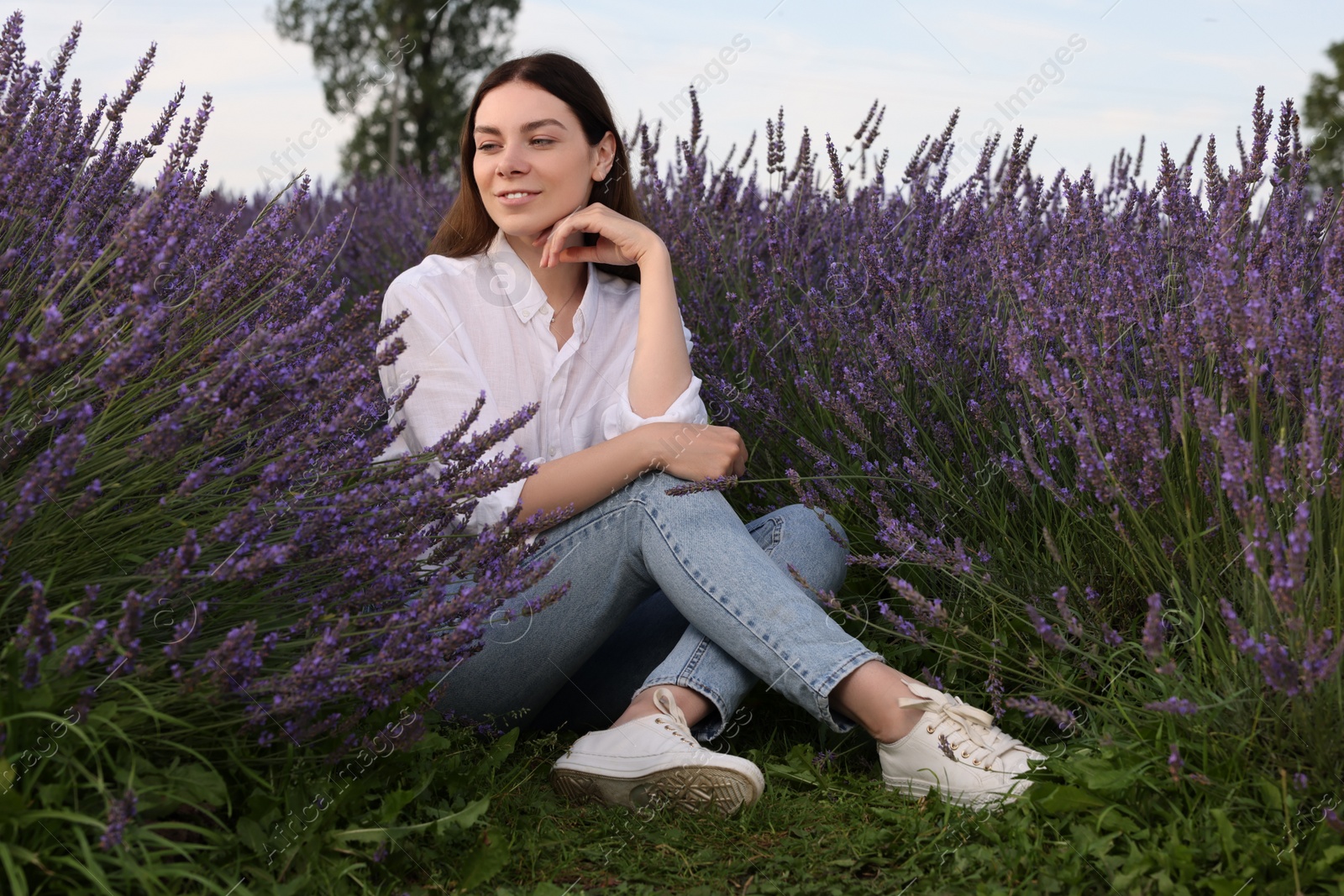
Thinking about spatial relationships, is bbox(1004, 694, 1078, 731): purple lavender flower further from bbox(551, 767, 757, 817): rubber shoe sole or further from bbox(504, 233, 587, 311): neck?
bbox(504, 233, 587, 311): neck

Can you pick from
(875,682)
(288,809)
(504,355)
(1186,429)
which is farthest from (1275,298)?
(288,809)

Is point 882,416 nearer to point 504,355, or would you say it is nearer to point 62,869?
point 504,355

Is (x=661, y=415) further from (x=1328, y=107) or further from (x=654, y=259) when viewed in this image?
(x=1328, y=107)

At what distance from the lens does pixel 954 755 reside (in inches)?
70.2

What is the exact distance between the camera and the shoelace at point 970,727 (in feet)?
5.86

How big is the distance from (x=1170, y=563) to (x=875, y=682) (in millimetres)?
481

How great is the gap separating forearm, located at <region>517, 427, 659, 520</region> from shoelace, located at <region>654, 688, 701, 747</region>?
1.19 feet

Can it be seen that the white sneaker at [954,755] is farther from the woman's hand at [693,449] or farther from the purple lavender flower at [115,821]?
the purple lavender flower at [115,821]

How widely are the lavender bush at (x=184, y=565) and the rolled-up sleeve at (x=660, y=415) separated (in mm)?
501

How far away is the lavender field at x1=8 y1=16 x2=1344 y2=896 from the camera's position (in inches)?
52.7

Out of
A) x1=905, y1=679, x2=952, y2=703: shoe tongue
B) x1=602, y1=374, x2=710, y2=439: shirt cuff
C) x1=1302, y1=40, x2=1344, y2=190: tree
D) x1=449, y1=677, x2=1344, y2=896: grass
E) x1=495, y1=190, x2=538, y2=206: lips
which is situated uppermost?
x1=1302, y1=40, x2=1344, y2=190: tree

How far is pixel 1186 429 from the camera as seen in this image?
173cm

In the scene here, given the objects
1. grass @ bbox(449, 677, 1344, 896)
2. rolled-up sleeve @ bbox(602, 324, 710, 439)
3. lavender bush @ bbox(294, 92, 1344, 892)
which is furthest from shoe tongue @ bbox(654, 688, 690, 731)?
rolled-up sleeve @ bbox(602, 324, 710, 439)

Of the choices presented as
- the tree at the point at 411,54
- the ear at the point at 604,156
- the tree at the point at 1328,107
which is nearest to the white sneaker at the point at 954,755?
the ear at the point at 604,156
